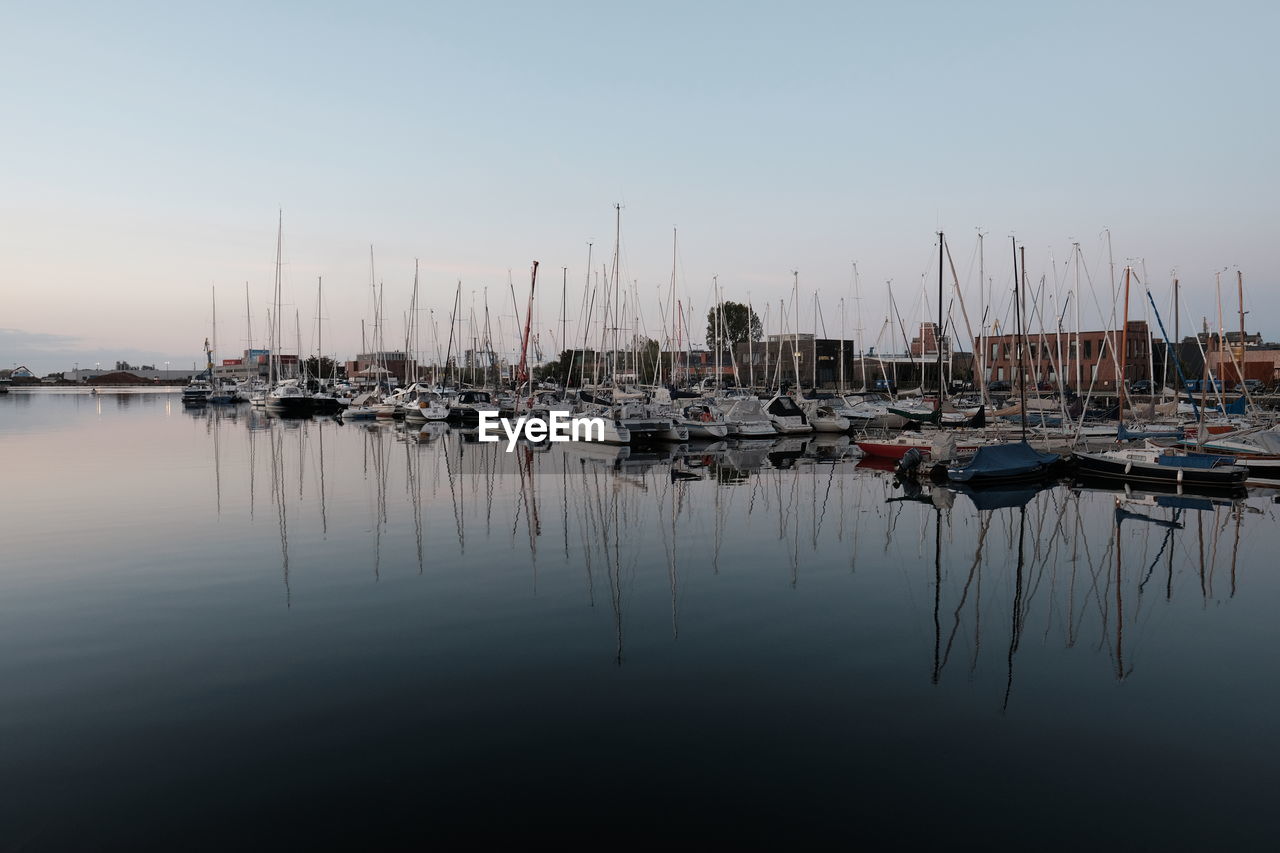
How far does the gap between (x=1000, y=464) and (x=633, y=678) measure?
81.0ft

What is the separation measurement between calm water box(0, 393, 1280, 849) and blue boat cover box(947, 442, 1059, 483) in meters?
7.08

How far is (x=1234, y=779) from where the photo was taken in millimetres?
8406

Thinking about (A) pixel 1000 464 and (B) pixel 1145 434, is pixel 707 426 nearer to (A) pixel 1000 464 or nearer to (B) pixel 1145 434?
(A) pixel 1000 464

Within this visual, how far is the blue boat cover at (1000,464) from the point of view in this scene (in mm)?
31406

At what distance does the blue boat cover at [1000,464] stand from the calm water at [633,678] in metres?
7.08

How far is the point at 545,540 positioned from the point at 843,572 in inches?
279

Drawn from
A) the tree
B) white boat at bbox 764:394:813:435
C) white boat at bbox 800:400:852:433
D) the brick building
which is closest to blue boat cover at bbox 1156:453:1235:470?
white boat at bbox 764:394:813:435

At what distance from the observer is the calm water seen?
7703 mm

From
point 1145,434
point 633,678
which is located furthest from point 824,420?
point 633,678

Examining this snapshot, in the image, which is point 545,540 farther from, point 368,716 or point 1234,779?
point 1234,779

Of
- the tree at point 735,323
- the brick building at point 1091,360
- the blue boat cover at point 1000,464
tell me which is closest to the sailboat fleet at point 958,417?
the blue boat cover at point 1000,464

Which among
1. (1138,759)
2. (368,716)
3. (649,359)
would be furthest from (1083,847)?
(649,359)

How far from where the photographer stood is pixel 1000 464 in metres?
31.7

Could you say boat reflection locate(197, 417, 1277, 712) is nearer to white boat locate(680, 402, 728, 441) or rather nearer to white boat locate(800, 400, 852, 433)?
white boat locate(680, 402, 728, 441)
